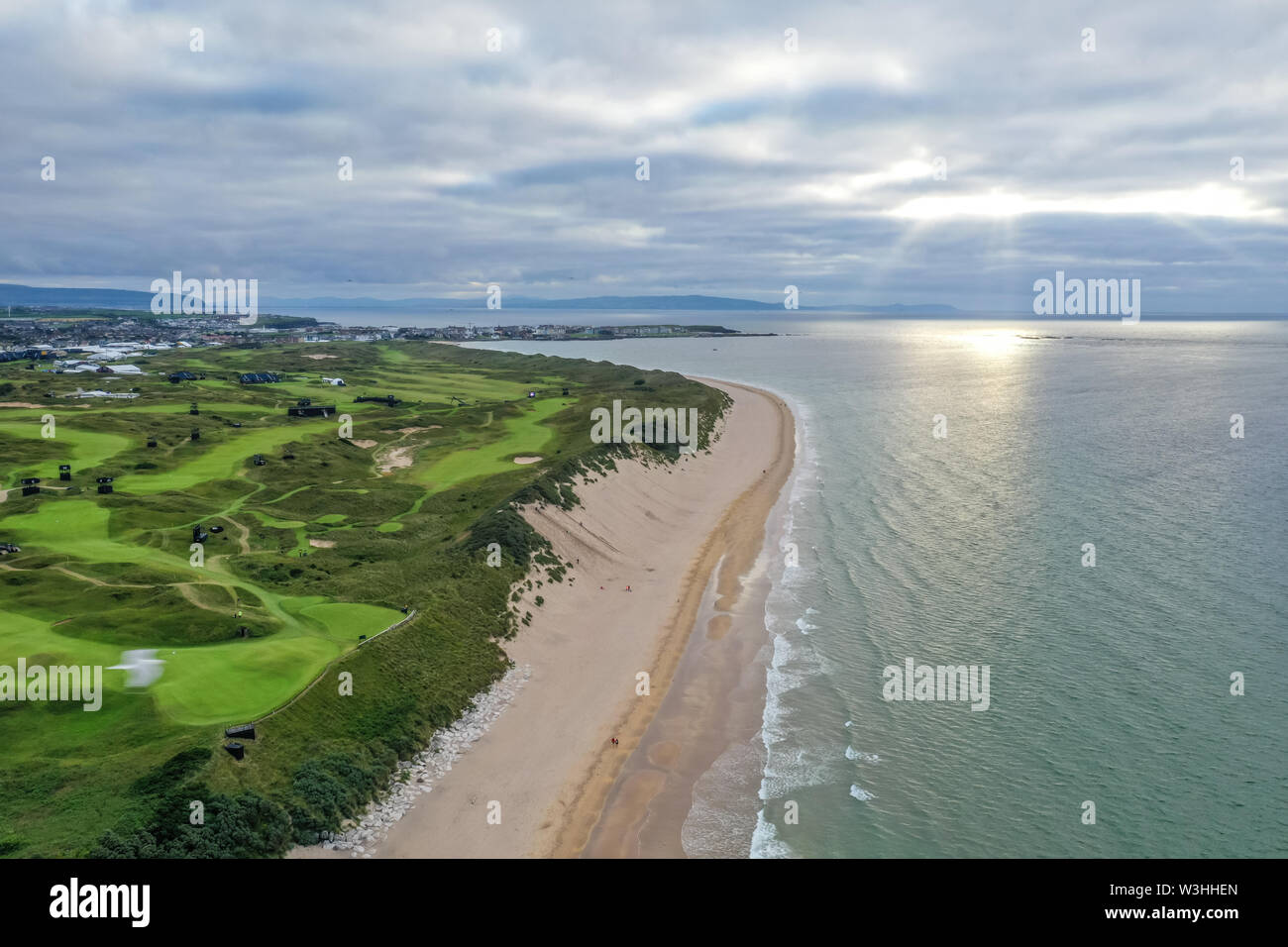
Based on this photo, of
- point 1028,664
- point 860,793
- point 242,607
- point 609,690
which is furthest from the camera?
point 1028,664

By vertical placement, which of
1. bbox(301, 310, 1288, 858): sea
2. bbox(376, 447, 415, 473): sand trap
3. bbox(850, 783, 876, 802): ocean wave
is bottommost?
bbox(850, 783, 876, 802): ocean wave

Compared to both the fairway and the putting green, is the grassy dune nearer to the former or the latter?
the putting green

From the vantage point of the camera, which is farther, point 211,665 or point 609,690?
point 609,690

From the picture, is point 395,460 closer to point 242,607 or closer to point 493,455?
point 493,455

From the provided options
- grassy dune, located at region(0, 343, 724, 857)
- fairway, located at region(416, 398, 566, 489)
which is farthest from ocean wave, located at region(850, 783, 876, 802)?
fairway, located at region(416, 398, 566, 489)

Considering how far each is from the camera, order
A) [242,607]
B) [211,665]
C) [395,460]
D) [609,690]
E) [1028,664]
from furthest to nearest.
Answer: [395,460]
[1028,664]
[609,690]
[242,607]
[211,665]

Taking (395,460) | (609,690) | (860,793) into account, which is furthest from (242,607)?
(395,460)
